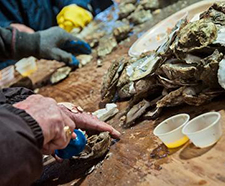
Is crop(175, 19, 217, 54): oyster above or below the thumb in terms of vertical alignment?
above

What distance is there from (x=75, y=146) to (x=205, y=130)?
2.15ft

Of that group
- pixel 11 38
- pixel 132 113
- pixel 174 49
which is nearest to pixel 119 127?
pixel 132 113

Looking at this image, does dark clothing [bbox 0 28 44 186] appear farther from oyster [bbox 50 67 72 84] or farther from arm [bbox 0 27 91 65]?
arm [bbox 0 27 91 65]

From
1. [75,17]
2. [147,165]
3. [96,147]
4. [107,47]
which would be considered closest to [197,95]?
[147,165]

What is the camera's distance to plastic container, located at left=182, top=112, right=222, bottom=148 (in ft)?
4.23

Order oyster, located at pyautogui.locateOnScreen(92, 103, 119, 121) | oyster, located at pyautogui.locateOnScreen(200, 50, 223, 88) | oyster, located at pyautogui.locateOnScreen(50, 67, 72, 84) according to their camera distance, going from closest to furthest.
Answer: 1. oyster, located at pyautogui.locateOnScreen(200, 50, 223, 88)
2. oyster, located at pyautogui.locateOnScreen(92, 103, 119, 121)
3. oyster, located at pyautogui.locateOnScreen(50, 67, 72, 84)

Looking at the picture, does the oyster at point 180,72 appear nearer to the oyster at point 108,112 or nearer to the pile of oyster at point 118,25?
the oyster at point 108,112

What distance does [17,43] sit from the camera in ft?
11.4

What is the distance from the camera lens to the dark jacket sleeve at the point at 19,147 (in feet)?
3.39

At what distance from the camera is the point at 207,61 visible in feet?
5.01

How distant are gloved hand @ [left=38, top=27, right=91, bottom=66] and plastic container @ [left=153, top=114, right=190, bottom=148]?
202 centimetres

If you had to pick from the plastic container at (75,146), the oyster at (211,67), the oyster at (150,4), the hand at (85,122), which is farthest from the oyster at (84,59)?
the oyster at (211,67)

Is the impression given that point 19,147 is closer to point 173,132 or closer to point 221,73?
point 173,132

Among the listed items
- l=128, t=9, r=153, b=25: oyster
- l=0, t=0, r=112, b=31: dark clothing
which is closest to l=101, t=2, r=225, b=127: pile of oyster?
l=128, t=9, r=153, b=25: oyster
